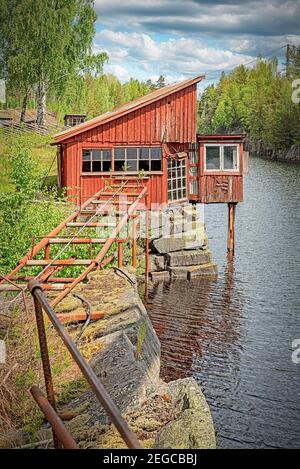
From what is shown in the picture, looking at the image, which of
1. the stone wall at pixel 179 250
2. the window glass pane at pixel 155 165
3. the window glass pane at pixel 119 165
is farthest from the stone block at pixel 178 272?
the window glass pane at pixel 119 165

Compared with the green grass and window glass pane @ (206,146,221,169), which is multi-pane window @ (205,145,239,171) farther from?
the green grass

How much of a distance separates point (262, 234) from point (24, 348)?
2548 centimetres

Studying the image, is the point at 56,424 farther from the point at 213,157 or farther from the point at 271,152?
the point at 271,152

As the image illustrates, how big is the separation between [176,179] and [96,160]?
11.5 feet

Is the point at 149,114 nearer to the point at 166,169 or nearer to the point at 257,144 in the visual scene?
the point at 166,169

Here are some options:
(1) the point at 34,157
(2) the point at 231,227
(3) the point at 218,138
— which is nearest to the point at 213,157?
(3) the point at 218,138

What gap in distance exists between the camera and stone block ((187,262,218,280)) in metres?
26.2

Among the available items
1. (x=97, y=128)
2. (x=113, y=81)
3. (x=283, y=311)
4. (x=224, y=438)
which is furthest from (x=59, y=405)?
(x=113, y=81)

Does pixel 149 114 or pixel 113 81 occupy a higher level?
pixel 113 81

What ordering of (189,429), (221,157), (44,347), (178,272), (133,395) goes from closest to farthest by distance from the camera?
(44,347)
(189,429)
(133,395)
(178,272)
(221,157)

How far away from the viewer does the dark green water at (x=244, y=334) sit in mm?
13164

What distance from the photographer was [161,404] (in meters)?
8.56

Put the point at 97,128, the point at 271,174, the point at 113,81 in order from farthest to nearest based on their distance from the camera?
the point at 113,81 < the point at 271,174 < the point at 97,128

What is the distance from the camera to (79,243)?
14977 millimetres
